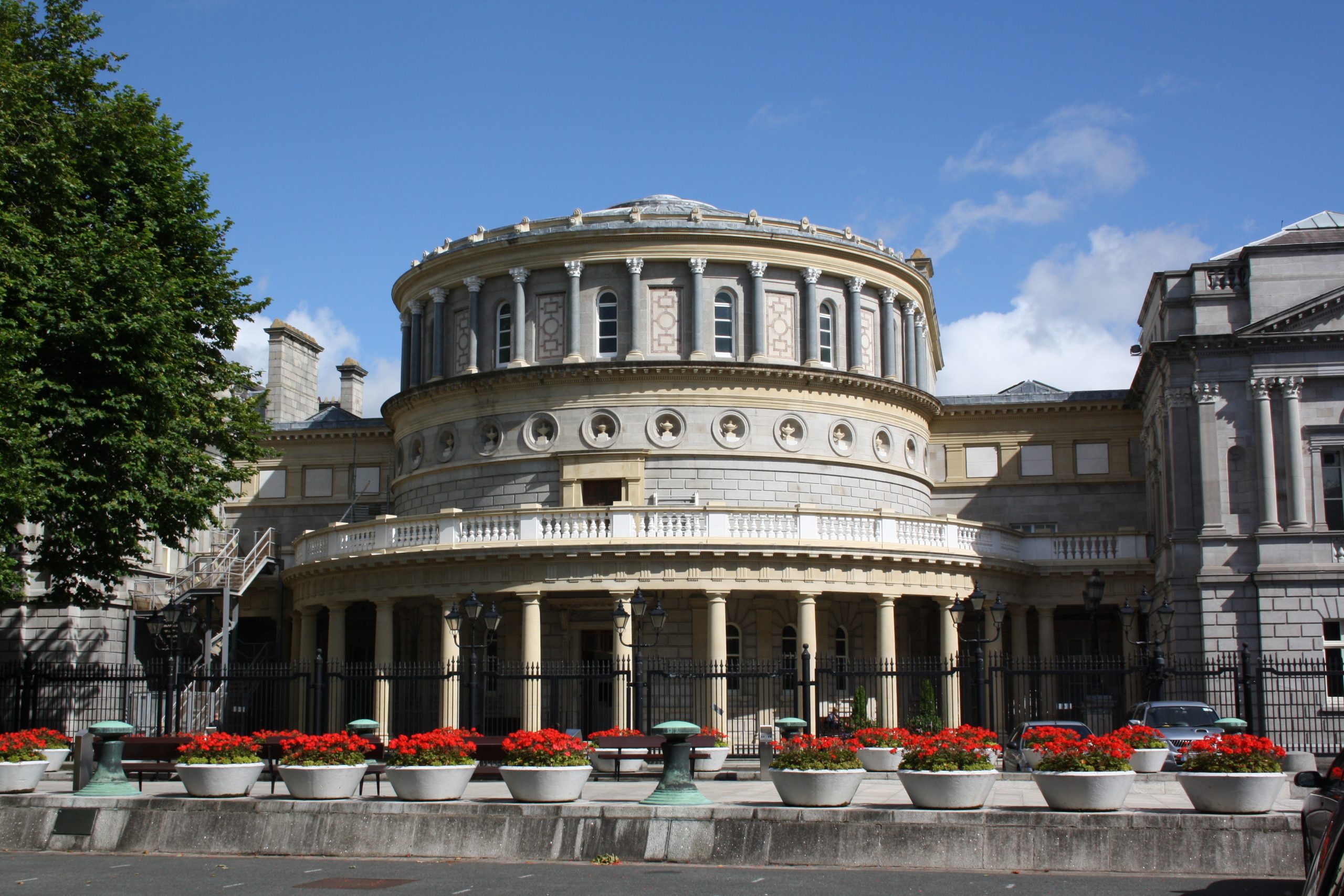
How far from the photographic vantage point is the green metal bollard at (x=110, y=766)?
20766 millimetres

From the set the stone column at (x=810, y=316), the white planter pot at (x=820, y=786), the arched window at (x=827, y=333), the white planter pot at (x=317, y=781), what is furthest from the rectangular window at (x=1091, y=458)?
the white planter pot at (x=317, y=781)

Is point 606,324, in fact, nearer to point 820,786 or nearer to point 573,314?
point 573,314

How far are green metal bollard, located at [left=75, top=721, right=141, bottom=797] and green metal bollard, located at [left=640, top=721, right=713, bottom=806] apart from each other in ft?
26.1

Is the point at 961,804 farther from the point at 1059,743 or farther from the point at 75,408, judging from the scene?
the point at 75,408

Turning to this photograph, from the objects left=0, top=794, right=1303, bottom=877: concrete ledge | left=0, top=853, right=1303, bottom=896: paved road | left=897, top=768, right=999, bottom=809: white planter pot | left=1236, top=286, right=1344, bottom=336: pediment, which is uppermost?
left=1236, top=286, right=1344, bottom=336: pediment

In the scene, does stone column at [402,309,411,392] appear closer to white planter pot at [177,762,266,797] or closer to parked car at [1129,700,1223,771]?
parked car at [1129,700,1223,771]

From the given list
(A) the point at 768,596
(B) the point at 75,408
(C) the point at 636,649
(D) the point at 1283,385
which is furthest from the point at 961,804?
(D) the point at 1283,385

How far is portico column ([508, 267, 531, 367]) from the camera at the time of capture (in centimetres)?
4584

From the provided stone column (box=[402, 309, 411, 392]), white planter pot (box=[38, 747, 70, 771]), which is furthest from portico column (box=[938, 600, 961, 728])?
white planter pot (box=[38, 747, 70, 771])

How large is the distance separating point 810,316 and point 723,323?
9.37 feet

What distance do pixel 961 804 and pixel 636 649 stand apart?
16639mm

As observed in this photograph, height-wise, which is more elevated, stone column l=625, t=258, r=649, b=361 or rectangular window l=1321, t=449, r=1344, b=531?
stone column l=625, t=258, r=649, b=361

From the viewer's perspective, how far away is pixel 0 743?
22.1 meters

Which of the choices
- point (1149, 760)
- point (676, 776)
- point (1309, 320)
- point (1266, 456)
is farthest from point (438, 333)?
point (676, 776)
